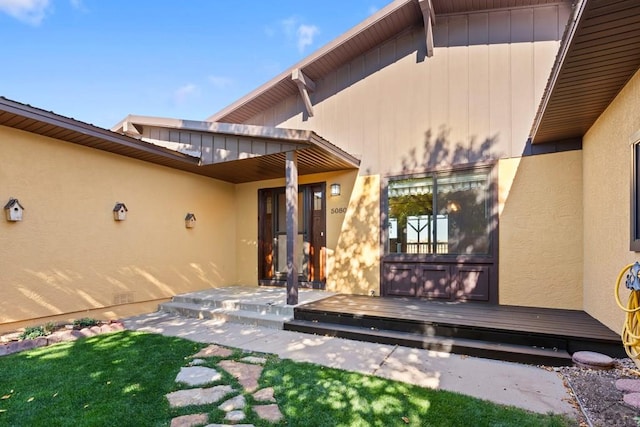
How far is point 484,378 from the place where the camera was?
3.23m

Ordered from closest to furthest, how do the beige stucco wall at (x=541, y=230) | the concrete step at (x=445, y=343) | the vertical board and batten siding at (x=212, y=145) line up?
the concrete step at (x=445, y=343), the beige stucco wall at (x=541, y=230), the vertical board and batten siding at (x=212, y=145)

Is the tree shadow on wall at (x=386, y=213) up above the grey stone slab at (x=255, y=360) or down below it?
above

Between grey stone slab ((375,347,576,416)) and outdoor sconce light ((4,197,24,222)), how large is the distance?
16.9 feet

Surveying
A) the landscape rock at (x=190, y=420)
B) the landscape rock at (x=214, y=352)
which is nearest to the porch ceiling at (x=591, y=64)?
the landscape rock at (x=190, y=420)

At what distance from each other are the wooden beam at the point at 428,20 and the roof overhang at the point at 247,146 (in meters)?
2.43

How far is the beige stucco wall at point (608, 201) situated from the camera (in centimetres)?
340

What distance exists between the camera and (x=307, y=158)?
6.01 metres

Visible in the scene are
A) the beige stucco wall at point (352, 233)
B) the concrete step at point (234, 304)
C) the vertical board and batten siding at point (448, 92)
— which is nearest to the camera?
the vertical board and batten siding at point (448, 92)

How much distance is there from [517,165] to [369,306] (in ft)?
10.8

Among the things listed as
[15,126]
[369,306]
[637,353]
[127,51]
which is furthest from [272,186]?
[127,51]

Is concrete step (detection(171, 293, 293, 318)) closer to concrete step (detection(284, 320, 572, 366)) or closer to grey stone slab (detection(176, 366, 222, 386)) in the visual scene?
concrete step (detection(284, 320, 572, 366))

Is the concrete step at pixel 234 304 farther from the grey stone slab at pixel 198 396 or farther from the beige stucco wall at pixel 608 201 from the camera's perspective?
the beige stucco wall at pixel 608 201

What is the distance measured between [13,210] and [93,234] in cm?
116

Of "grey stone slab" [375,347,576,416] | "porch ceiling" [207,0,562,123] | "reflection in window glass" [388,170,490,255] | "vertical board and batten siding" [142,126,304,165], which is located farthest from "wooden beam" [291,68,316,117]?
"grey stone slab" [375,347,576,416]
